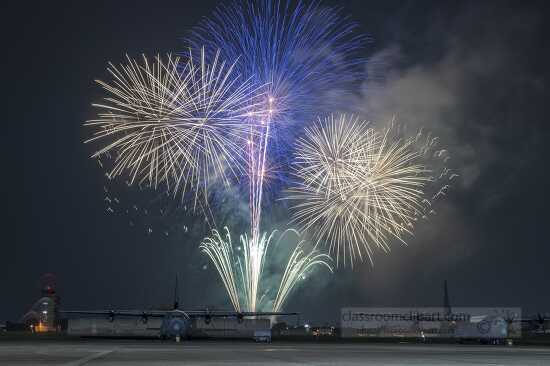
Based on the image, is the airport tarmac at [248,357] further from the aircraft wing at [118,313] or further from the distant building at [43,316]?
the distant building at [43,316]

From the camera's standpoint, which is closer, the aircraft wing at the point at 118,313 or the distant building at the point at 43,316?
the aircraft wing at the point at 118,313

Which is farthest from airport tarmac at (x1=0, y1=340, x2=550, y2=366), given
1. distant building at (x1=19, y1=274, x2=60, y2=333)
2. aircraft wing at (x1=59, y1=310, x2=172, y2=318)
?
distant building at (x1=19, y1=274, x2=60, y2=333)

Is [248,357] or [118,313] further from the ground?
[118,313]

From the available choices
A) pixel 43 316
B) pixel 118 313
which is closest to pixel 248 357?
pixel 118 313

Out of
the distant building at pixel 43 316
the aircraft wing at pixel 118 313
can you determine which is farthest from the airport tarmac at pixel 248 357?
the distant building at pixel 43 316

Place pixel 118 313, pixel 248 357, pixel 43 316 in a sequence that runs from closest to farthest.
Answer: pixel 248 357, pixel 118 313, pixel 43 316

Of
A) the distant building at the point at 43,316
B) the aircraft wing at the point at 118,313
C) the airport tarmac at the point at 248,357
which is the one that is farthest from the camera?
the distant building at the point at 43,316

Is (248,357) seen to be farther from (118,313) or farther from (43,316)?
(43,316)

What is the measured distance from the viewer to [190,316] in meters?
85.5

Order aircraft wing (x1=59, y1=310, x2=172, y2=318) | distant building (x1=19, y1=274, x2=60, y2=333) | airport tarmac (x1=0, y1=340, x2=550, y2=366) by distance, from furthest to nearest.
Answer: distant building (x1=19, y1=274, x2=60, y2=333), aircraft wing (x1=59, y1=310, x2=172, y2=318), airport tarmac (x1=0, y1=340, x2=550, y2=366)

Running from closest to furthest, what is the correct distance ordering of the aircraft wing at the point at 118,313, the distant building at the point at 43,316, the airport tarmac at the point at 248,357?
the airport tarmac at the point at 248,357 → the aircraft wing at the point at 118,313 → the distant building at the point at 43,316

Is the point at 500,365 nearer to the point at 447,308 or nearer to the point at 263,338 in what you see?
the point at 263,338

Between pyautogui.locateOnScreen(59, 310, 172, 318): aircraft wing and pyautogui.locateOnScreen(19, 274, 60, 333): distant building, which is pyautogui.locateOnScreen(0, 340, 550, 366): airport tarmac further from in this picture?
pyautogui.locateOnScreen(19, 274, 60, 333): distant building

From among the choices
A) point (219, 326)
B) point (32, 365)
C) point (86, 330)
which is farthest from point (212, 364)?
point (86, 330)
